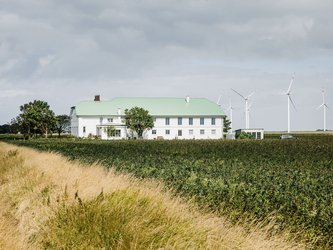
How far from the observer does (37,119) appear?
108 meters

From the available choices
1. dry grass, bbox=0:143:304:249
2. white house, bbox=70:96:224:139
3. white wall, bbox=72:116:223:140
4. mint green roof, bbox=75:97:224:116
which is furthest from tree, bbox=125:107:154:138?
dry grass, bbox=0:143:304:249

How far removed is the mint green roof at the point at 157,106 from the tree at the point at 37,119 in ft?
28.3

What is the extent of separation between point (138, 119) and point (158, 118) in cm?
816

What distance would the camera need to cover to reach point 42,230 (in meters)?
9.83

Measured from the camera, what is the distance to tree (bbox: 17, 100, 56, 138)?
10688 cm

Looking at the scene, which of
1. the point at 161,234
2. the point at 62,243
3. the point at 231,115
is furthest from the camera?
the point at 231,115

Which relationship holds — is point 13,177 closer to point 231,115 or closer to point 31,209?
point 31,209

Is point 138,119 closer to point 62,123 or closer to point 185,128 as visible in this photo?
point 185,128

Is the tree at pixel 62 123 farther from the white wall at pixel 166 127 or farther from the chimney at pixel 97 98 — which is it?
the white wall at pixel 166 127

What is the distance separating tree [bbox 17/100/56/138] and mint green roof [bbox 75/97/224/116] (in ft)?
28.3

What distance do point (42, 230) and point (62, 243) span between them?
1.20 metres

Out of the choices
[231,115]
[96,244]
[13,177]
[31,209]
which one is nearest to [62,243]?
[96,244]

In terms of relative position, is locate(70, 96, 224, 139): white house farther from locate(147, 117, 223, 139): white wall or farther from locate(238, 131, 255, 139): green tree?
locate(238, 131, 255, 139): green tree

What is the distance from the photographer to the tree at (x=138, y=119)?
96625mm
